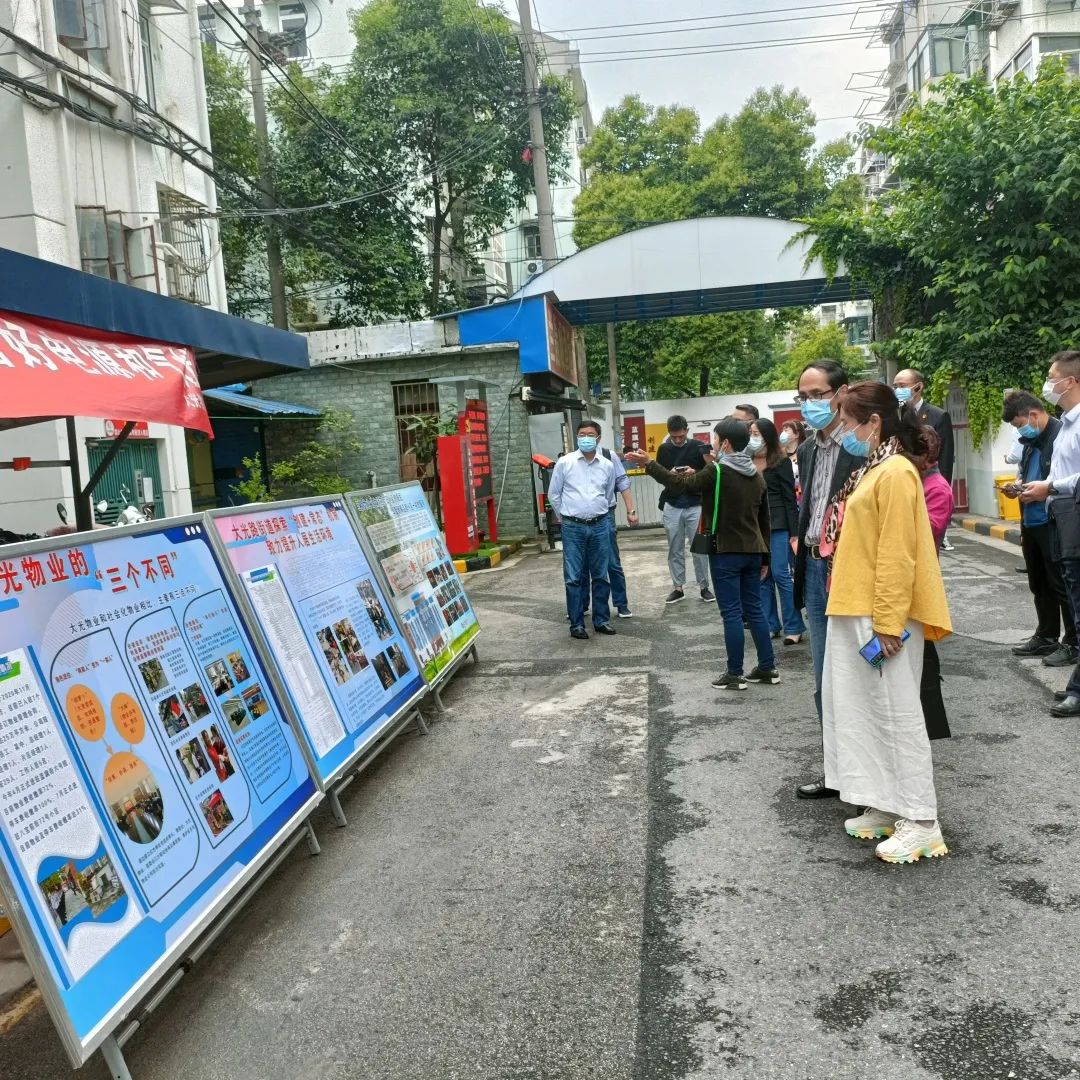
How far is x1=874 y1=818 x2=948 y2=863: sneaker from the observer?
12.3 ft

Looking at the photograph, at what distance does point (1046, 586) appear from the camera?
6.84 meters

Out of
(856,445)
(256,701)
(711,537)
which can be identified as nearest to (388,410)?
(711,537)

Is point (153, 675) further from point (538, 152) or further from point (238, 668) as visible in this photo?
point (538, 152)

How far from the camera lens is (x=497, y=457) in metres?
18.8

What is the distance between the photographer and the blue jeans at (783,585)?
7.65m

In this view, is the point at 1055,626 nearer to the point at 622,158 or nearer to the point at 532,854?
the point at 532,854

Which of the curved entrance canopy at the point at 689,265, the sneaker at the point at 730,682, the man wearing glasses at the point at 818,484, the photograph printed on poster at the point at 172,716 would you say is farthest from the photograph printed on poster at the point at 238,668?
the curved entrance canopy at the point at 689,265

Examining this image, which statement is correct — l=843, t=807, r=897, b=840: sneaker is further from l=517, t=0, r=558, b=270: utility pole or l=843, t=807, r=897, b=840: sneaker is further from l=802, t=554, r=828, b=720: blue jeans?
l=517, t=0, r=558, b=270: utility pole

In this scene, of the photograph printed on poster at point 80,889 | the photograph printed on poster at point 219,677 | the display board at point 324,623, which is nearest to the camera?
the photograph printed on poster at point 80,889

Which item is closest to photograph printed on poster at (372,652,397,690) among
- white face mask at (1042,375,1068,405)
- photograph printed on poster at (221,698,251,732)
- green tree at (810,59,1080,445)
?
photograph printed on poster at (221,698,251,732)

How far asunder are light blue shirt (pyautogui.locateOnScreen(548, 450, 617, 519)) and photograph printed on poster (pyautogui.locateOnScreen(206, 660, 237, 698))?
504cm

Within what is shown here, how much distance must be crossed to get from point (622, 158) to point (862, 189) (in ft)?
27.8

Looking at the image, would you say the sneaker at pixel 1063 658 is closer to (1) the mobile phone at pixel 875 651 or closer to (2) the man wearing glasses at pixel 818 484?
(2) the man wearing glasses at pixel 818 484

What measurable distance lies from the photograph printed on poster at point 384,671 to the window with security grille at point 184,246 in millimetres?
10407
